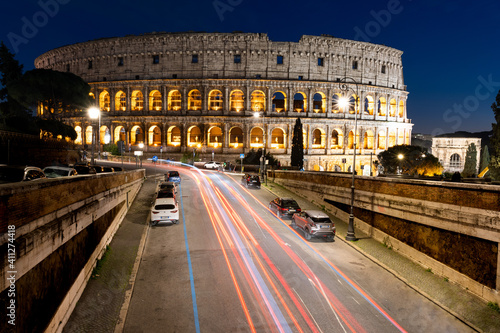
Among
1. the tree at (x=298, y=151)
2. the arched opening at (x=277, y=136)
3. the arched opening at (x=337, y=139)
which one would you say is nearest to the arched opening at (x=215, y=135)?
the arched opening at (x=277, y=136)

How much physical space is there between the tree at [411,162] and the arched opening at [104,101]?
62.5 meters

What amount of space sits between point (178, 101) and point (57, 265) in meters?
60.5

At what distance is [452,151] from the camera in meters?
85.5

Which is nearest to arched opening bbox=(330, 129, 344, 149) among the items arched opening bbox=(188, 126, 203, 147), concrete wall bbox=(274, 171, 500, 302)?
arched opening bbox=(188, 126, 203, 147)

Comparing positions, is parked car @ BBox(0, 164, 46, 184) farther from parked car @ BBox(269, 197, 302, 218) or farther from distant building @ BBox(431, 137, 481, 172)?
distant building @ BBox(431, 137, 481, 172)

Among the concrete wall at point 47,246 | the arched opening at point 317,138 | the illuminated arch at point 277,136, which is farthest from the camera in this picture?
the illuminated arch at point 277,136

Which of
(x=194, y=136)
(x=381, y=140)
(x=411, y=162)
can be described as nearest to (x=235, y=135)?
(x=194, y=136)

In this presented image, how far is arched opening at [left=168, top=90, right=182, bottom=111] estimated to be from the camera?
64562 millimetres

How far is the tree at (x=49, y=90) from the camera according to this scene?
41875mm

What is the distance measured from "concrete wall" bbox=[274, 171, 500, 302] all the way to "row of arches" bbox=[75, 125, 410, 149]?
42249 mm

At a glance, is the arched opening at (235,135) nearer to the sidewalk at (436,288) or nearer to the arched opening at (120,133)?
the arched opening at (120,133)

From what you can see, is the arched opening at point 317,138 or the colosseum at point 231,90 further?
the arched opening at point 317,138

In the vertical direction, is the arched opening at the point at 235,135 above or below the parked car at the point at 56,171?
above

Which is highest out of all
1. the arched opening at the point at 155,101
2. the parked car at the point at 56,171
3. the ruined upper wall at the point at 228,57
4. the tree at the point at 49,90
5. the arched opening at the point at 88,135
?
the ruined upper wall at the point at 228,57
